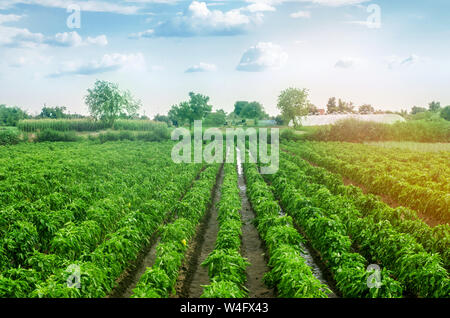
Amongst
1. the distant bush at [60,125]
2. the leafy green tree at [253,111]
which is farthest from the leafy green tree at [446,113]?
the distant bush at [60,125]

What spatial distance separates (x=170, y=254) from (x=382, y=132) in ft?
193

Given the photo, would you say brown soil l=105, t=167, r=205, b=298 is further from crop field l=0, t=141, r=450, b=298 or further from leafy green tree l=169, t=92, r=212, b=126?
leafy green tree l=169, t=92, r=212, b=126

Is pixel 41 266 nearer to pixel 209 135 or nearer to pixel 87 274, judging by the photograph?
pixel 87 274

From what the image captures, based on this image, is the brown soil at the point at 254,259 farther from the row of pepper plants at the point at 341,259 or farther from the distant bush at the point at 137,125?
the distant bush at the point at 137,125

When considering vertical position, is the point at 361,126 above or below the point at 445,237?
above

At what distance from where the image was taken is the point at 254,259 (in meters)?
9.90

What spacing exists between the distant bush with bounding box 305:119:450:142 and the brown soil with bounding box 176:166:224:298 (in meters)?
47.4

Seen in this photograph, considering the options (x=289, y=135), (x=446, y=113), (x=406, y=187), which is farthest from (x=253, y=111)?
(x=406, y=187)

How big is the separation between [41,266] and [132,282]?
2.30m

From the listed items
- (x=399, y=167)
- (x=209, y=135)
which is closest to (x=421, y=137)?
(x=209, y=135)

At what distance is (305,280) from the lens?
6.23 m

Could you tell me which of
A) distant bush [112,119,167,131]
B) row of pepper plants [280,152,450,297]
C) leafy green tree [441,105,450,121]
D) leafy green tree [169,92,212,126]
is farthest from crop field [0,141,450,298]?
leafy green tree [169,92,212,126]

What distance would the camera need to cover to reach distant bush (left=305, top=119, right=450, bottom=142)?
56500 mm
